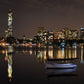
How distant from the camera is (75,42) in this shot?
163625mm

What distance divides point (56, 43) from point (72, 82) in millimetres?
157479

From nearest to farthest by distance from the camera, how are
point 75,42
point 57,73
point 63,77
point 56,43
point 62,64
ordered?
point 63,77, point 57,73, point 62,64, point 75,42, point 56,43

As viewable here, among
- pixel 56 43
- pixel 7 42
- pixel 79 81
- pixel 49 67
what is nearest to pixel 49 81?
pixel 79 81

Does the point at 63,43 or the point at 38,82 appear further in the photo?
the point at 63,43

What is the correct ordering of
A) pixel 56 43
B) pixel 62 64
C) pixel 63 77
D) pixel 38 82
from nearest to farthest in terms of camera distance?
1. pixel 38 82
2. pixel 63 77
3. pixel 62 64
4. pixel 56 43

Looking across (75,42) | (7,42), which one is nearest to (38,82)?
(75,42)

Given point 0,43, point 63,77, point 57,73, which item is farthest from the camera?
point 0,43

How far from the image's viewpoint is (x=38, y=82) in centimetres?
2139

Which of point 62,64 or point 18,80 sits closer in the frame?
point 18,80

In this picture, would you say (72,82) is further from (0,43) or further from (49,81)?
(0,43)

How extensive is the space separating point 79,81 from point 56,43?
157047mm

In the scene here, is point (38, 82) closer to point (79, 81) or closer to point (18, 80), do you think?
point (18, 80)

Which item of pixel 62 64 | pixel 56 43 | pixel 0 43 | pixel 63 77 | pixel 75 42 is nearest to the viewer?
pixel 63 77

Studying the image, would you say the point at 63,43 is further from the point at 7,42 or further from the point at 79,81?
the point at 79,81
